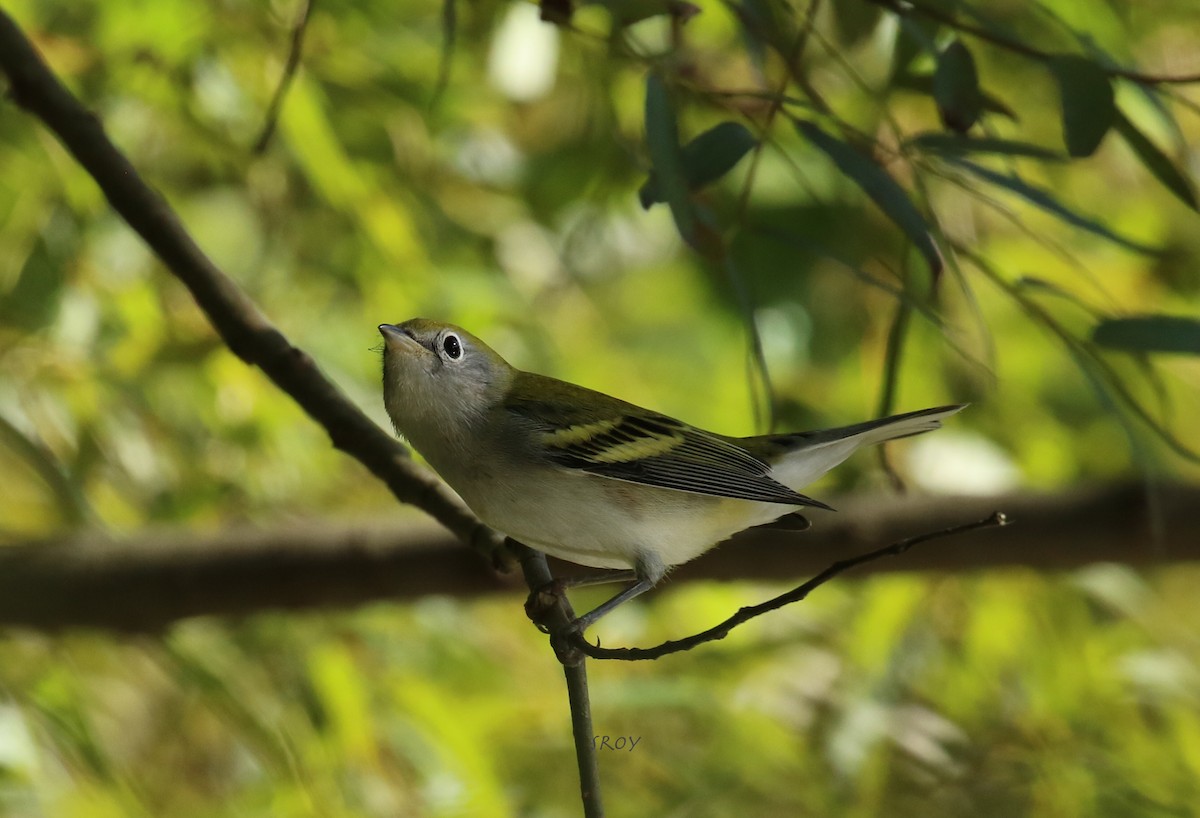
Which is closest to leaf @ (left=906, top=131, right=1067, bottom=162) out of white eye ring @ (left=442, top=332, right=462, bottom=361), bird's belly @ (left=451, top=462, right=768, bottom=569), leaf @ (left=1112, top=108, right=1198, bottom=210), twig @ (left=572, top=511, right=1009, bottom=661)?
leaf @ (left=1112, top=108, right=1198, bottom=210)

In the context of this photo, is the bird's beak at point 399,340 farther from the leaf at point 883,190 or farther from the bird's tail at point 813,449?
the leaf at point 883,190

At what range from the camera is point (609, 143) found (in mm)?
2883

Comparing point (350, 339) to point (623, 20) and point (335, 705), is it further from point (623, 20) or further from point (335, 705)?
point (623, 20)

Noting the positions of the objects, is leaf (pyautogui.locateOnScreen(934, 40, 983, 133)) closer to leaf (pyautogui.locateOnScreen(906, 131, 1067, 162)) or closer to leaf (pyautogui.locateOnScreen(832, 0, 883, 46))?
leaf (pyautogui.locateOnScreen(906, 131, 1067, 162))

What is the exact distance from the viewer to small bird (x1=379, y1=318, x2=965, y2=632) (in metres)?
1.74

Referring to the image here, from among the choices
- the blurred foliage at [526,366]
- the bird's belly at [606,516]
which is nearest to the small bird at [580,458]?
the bird's belly at [606,516]

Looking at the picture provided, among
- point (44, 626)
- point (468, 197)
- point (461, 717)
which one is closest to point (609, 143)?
point (468, 197)

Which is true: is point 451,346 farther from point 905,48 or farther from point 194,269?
point 905,48

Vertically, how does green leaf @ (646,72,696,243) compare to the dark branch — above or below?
below

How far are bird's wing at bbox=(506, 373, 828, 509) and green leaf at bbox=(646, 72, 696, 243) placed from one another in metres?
0.57

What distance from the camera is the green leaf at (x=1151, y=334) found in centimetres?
137

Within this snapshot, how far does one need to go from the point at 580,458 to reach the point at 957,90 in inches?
29.9

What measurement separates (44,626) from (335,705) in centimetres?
53

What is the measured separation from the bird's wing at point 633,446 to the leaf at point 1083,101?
60 cm
